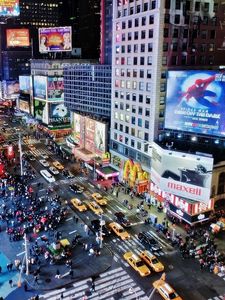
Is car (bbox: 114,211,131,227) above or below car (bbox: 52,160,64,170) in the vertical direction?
below

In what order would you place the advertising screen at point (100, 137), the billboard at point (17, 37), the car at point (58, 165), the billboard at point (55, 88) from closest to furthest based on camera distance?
1. the car at point (58, 165)
2. the advertising screen at point (100, 137)
3. the billboard at point (55, 88)
4. the billboard at point (17, 37)

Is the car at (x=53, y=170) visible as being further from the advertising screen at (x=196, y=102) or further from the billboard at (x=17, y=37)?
the billboard at (x=17, y=37)

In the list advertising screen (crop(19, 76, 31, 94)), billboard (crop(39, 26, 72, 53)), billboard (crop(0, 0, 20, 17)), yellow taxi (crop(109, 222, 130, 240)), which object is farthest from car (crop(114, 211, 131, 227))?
advertising screen (crop(19, 76, 31, 94))

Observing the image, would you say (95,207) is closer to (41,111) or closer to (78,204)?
(78,204)

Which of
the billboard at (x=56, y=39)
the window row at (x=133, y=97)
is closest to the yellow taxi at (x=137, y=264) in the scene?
the window row at (x=133, y=97)

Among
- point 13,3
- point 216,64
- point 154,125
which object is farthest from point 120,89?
point 13,3

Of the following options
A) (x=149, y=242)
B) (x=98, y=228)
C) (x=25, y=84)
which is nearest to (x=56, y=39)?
(x=25, y=84)

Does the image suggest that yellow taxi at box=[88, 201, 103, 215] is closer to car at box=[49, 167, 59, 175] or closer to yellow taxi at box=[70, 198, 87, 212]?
yellow taxi at box=[70, 198, 87, 212]
